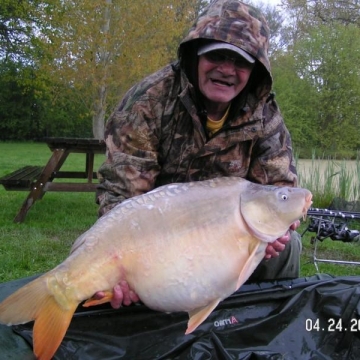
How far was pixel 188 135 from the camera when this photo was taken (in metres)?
1.54

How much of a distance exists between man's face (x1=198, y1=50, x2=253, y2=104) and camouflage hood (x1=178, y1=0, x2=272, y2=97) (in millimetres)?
40

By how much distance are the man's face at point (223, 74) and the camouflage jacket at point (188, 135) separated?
61mm

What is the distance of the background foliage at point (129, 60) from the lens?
9.55 meters

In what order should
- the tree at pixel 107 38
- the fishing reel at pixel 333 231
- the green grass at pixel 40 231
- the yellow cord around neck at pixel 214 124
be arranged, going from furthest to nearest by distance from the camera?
the tree at pixel 107 38 < the green grass at pixel 40 231 < the fishing reel at pixel 333 231 < the yellow cord around neck at pixel 214 124

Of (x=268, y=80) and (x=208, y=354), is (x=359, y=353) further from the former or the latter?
(x=268, y=80)

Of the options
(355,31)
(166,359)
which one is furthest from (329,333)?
(355,31)

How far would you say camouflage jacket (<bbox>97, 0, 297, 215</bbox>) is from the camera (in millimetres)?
1466

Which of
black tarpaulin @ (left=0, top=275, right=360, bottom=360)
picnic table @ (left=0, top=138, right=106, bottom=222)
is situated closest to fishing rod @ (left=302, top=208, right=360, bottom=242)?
black tarpaulin @ (left=0, top=275, right=360, bottom=360)

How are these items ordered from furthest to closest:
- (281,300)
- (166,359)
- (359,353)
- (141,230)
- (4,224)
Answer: (4,224) < (281,300) < (359,353) < (166,359) < (141,230)

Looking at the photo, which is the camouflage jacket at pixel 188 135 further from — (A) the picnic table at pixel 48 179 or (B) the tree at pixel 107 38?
(B) the tree at pixel 107 38

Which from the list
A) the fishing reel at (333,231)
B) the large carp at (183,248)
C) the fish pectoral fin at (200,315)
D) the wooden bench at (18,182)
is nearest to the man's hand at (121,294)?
the large carp at (183,248)

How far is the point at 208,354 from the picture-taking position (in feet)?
4.29

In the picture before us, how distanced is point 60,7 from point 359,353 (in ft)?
30.9

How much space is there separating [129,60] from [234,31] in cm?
892
